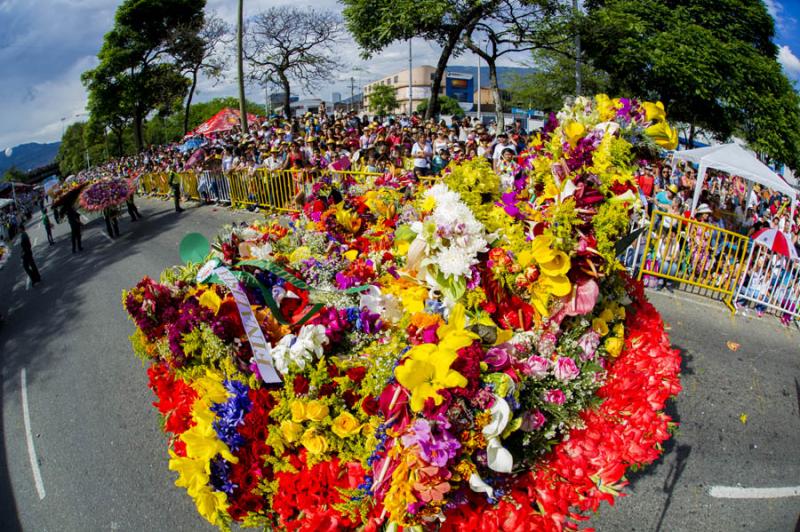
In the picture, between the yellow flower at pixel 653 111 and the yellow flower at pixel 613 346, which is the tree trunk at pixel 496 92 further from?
the yellow flower at pixel 613 346

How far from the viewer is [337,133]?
1509 centimetres

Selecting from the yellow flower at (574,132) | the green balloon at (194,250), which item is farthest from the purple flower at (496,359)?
the green balloon at (194,250)

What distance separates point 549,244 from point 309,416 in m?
1.83

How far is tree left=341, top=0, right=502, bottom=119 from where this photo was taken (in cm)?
1596

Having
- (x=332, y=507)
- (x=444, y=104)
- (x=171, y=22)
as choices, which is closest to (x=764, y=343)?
(x=332, y=507)

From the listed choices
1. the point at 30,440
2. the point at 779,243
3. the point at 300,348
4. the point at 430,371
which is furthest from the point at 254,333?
the point at 779,243

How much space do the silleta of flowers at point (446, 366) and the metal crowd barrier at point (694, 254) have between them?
13.4ft

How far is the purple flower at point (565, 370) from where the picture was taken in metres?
3.30

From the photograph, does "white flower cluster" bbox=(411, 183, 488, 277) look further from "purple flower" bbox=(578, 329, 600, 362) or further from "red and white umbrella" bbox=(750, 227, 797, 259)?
"red and white umbrella" bbox=(750, 227, 797, 259)

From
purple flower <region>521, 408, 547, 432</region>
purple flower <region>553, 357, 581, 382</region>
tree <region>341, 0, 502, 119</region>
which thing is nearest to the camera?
purple flower <region>521, 408, 547, 432</region>

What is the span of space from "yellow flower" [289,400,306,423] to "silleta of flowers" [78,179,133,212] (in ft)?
44.9

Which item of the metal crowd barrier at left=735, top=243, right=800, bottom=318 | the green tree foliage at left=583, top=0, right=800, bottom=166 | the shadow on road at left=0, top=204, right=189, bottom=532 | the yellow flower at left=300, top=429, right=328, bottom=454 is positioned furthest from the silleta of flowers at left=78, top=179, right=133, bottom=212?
the green tree foliage at left=583, top=0, right=800, bottom=166

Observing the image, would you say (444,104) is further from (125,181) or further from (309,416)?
(309,416)

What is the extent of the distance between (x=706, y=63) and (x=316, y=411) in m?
19.8
